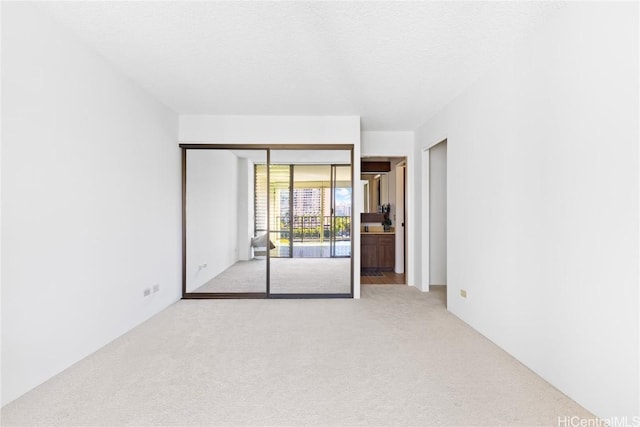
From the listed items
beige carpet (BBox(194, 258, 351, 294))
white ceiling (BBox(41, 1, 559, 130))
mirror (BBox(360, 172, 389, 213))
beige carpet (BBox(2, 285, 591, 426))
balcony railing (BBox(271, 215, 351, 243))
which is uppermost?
white ceiling (BBox(41, 1, 559, 130))

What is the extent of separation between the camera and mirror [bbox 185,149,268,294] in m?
4.75

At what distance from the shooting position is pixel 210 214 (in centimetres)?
512

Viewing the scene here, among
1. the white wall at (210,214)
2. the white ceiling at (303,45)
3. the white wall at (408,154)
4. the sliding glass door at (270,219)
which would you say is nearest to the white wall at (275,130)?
the sliding glass door at (270,219)

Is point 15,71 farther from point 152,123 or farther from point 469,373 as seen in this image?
point 469,373

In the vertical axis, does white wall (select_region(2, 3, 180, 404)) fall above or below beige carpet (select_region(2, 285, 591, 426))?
above

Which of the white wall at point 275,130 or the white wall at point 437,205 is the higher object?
the white wall at point 275,130

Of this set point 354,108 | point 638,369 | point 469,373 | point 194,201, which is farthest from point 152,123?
point 638,369

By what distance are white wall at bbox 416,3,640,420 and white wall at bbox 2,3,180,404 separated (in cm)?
333

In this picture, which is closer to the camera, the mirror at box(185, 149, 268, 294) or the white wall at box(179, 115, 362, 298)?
the white wall at box(179, 115, 362, 298)

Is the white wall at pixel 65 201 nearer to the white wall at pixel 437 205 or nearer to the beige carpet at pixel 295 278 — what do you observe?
the beige carpet at pixel 295 278

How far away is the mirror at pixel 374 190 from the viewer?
6410 millimetres

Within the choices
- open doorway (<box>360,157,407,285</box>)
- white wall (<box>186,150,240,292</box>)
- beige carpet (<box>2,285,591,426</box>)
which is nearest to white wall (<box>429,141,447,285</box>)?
open doorway (<box>360,157,407,285</box>)

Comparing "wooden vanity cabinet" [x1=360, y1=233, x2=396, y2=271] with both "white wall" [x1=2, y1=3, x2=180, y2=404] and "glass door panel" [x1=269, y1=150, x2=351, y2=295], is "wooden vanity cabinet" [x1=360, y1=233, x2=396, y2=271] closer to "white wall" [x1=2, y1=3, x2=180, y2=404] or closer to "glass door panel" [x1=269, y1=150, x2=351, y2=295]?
"glass door panel" [x1=269, y1=150, x2=351, y2=295]

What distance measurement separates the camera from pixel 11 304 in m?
1.99
